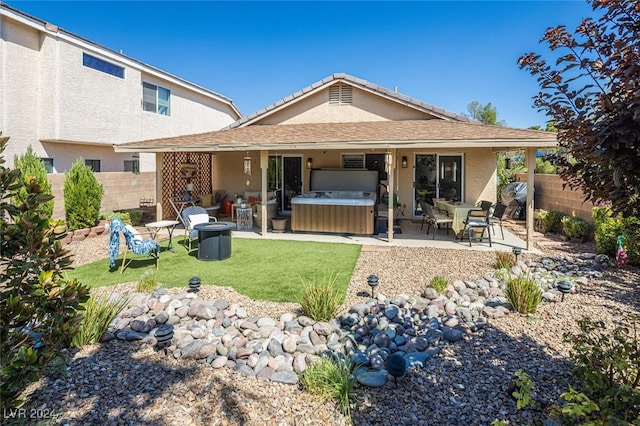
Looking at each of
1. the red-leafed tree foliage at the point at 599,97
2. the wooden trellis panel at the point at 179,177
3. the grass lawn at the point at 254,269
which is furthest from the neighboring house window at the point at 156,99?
the red-leafed tree foliage at the point at 599,97

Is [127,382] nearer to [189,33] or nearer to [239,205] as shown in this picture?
[239,205]

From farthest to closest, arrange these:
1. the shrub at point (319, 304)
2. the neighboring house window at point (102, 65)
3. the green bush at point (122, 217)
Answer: the neighboring house window at point (102, 65)
the green bush at point (122, 217)
the shrub at point (319, 304)

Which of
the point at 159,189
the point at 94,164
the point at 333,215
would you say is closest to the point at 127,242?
the point at 159,189

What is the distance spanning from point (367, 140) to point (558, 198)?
7493 mm

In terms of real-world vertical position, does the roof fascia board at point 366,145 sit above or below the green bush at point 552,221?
above

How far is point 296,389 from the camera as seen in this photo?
11.2 ft

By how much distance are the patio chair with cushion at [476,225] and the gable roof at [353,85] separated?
3.98 m

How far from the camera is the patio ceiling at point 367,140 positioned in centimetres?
834

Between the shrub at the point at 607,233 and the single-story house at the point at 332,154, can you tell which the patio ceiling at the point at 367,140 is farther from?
the shrub at the point at 607,233

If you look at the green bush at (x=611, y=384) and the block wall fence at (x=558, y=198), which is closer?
the green bush at (x=611, y=384)

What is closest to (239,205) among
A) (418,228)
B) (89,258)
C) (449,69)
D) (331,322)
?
(89,258)

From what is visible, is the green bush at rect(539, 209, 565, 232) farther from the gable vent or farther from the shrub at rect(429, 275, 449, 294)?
the gable vent

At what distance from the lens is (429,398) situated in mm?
3254

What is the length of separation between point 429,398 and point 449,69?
1696cm
